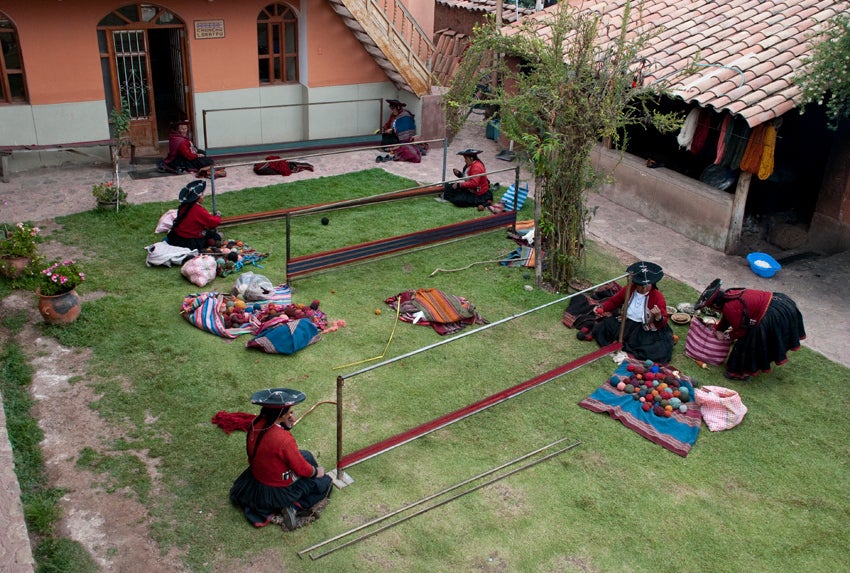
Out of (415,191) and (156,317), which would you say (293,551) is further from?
(415,191)

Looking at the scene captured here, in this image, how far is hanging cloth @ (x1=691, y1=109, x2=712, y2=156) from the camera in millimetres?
14422

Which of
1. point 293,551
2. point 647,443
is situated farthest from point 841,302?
point 293,551

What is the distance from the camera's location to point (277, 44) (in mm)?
18141

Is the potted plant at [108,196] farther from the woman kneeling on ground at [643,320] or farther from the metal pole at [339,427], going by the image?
the woman kneeling on ground at [643,320]

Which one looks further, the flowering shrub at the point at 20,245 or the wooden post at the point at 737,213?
the wooden post at the point at 737,213

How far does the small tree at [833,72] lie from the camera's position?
11.5 metres

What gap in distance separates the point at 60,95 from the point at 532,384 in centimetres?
1141

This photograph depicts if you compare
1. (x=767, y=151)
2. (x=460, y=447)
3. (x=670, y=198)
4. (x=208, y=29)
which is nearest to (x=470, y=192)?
(x=670, y=198)

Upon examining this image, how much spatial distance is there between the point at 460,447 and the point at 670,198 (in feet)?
27.0

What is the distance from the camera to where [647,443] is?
29.7 ft

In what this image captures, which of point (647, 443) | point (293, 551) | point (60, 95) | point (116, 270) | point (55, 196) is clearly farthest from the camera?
point (60, 95)

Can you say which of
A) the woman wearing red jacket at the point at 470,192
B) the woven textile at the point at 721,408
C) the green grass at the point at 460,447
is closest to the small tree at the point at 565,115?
the green grass at the point at 460,447

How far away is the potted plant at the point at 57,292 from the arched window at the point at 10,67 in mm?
6797

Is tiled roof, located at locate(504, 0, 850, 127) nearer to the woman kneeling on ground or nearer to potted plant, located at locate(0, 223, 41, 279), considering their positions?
the woman kneeling on ground
